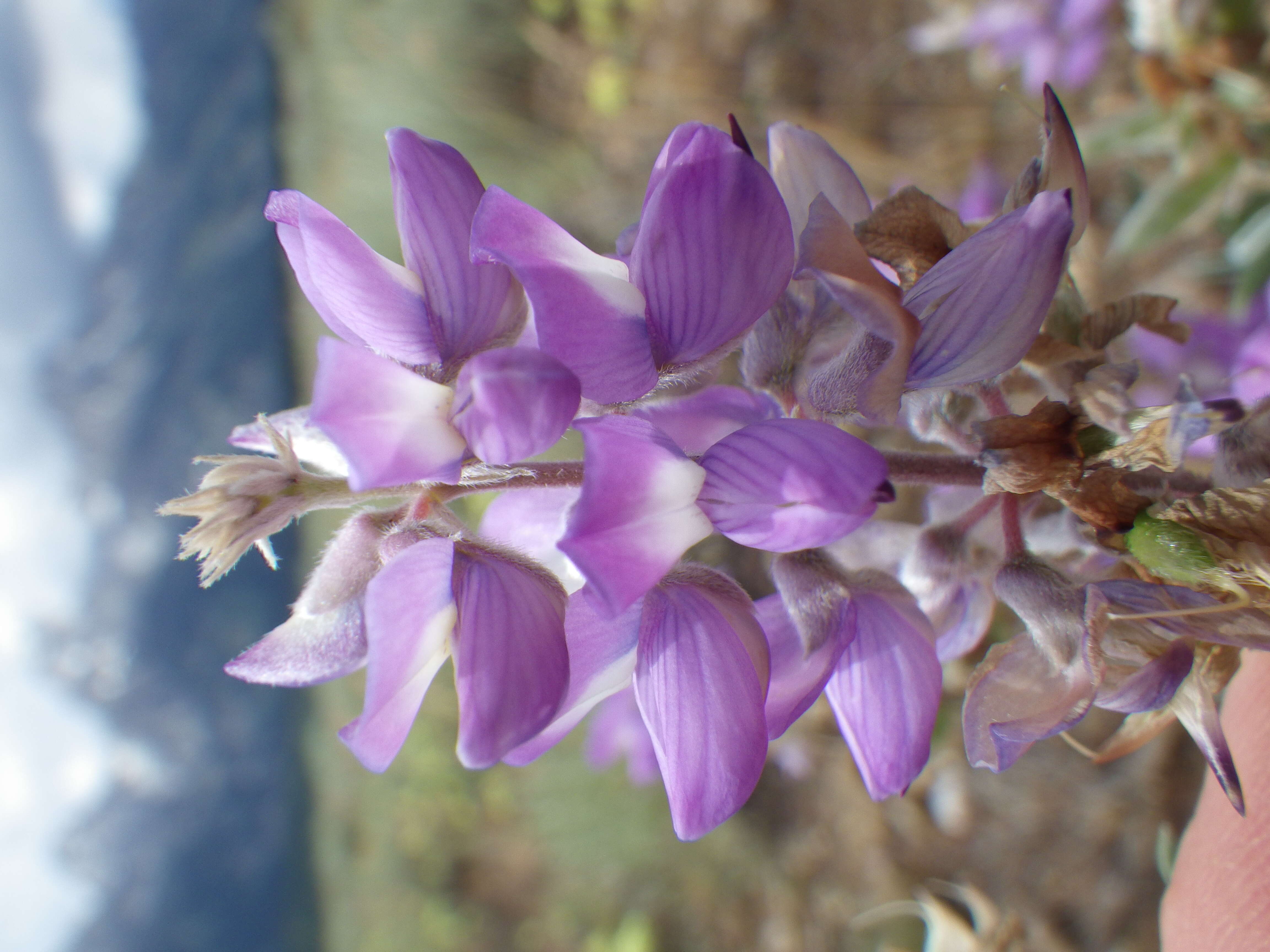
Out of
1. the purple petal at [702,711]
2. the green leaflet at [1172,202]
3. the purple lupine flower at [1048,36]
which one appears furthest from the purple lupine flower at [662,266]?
the purple lupine flower at [1048,36]

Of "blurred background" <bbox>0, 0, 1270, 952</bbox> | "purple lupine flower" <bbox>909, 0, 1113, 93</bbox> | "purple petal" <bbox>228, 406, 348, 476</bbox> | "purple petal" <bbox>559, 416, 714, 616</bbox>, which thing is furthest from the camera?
"blurred background" <bbox>0, 0, 1270, 952</bbox>

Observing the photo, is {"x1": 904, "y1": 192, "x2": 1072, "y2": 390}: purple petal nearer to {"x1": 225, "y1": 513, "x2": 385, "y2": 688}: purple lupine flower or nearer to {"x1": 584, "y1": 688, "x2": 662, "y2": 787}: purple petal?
{"x1": 225, "y1": 513, "x2": 385, "y2": 688}: purple lupine flower

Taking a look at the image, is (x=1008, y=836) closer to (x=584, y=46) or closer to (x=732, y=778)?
(x=732, y=778)

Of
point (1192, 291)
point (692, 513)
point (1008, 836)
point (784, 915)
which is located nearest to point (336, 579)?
point (692, 513)

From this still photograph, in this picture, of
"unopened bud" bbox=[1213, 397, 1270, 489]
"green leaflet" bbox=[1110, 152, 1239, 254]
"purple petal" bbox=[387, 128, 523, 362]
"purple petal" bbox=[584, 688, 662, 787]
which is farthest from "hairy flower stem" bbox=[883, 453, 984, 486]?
"purple petal" bbox=[584, 688, 662, 787]

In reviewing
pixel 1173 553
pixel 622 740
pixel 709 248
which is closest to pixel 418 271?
pixel 709 248

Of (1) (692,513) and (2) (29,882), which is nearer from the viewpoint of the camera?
(1) (692,513)
